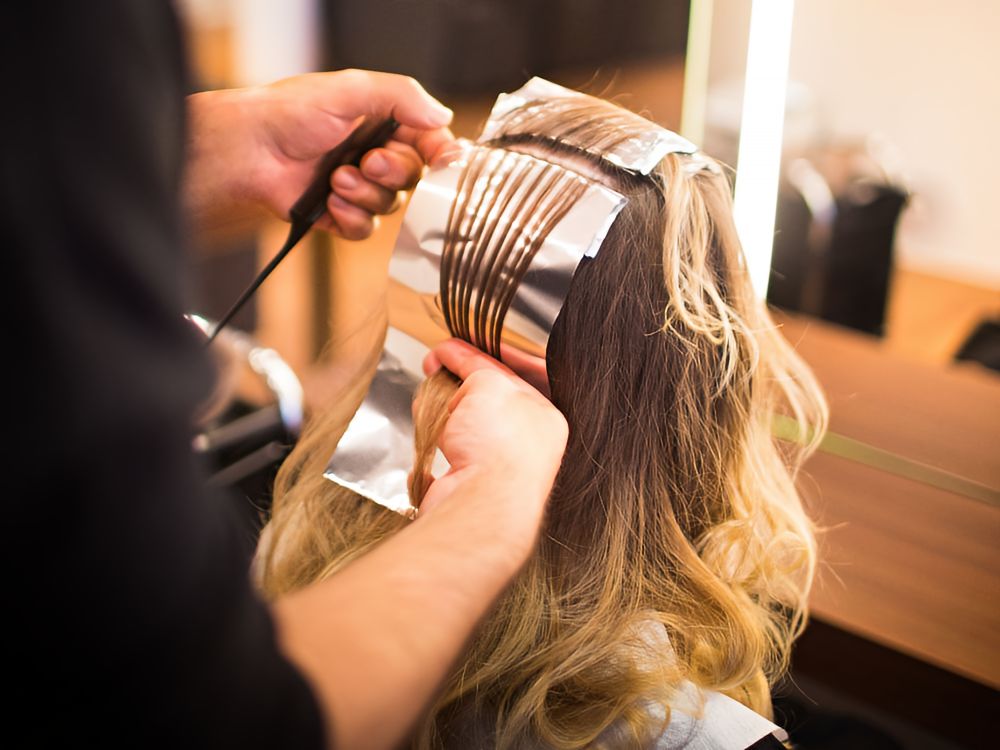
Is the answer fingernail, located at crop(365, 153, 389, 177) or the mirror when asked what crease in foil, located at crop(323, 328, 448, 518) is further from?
the mirror

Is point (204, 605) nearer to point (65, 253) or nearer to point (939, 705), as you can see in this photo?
point (65, 253)

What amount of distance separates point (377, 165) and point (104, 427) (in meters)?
0.61

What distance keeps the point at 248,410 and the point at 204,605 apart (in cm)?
115

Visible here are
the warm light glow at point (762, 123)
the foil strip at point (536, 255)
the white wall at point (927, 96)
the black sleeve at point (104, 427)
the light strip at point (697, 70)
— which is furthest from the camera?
the white wall at point (927, 96)

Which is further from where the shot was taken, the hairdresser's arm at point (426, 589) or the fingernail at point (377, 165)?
the fingernail at point (377, 165)

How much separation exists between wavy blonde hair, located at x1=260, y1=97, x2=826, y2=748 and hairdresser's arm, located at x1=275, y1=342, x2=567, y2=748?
0.12m

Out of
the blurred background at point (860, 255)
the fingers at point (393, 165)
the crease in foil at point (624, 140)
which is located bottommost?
the blurred background at point (860, 255)

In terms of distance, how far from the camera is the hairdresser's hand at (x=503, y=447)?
2.05 feet

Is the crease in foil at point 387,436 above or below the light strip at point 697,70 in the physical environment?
below

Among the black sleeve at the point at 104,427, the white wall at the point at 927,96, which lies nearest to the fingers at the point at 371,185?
the black sleeve at the point at 104,427

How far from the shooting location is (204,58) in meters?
2.68

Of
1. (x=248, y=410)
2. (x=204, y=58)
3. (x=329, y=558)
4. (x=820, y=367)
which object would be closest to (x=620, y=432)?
(x=329, y=558)

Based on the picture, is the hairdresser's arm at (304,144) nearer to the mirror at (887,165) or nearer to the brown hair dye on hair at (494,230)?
the brown hair dye on hair at (494,230)

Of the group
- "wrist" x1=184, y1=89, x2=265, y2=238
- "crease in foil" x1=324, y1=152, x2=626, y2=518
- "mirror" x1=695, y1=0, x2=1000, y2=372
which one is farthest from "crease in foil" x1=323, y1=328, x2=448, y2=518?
"mirror" x1=695, y1=0, x2=1000, y2=372
